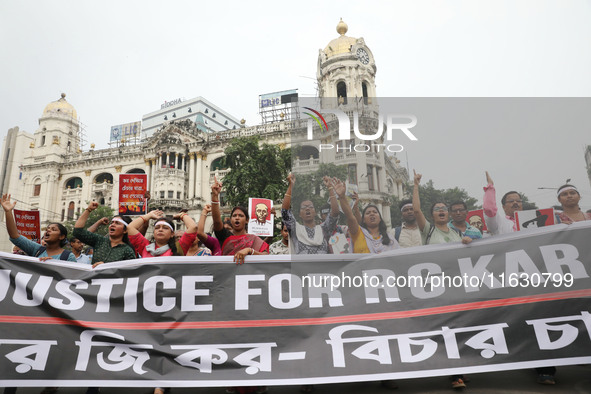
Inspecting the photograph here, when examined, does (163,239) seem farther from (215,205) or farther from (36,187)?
(36,187)

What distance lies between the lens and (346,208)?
4.29m

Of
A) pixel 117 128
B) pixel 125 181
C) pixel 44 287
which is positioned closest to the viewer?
pixel 44 287

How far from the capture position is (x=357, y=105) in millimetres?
4793

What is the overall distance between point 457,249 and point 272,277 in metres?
1.91

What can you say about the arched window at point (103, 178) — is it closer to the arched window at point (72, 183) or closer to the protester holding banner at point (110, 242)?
the arched window at point (72, 183)

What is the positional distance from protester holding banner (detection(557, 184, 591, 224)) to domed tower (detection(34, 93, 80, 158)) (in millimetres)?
47762

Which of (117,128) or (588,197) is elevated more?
(117,128)

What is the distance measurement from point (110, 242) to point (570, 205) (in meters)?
5.10

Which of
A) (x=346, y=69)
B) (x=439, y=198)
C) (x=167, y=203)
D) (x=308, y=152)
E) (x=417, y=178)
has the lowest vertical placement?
(x=439, y=198)

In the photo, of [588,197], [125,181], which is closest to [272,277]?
[588,197]

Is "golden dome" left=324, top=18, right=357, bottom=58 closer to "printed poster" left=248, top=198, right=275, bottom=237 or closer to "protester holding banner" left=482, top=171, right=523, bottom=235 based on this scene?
"printed poster" left=248, top=198, right=275, bottom=237

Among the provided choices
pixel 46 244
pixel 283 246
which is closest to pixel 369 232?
pixel 283 246

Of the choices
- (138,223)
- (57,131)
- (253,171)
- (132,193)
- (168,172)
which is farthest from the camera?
(57,131)

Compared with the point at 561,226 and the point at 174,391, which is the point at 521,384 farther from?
the point at 174,391
